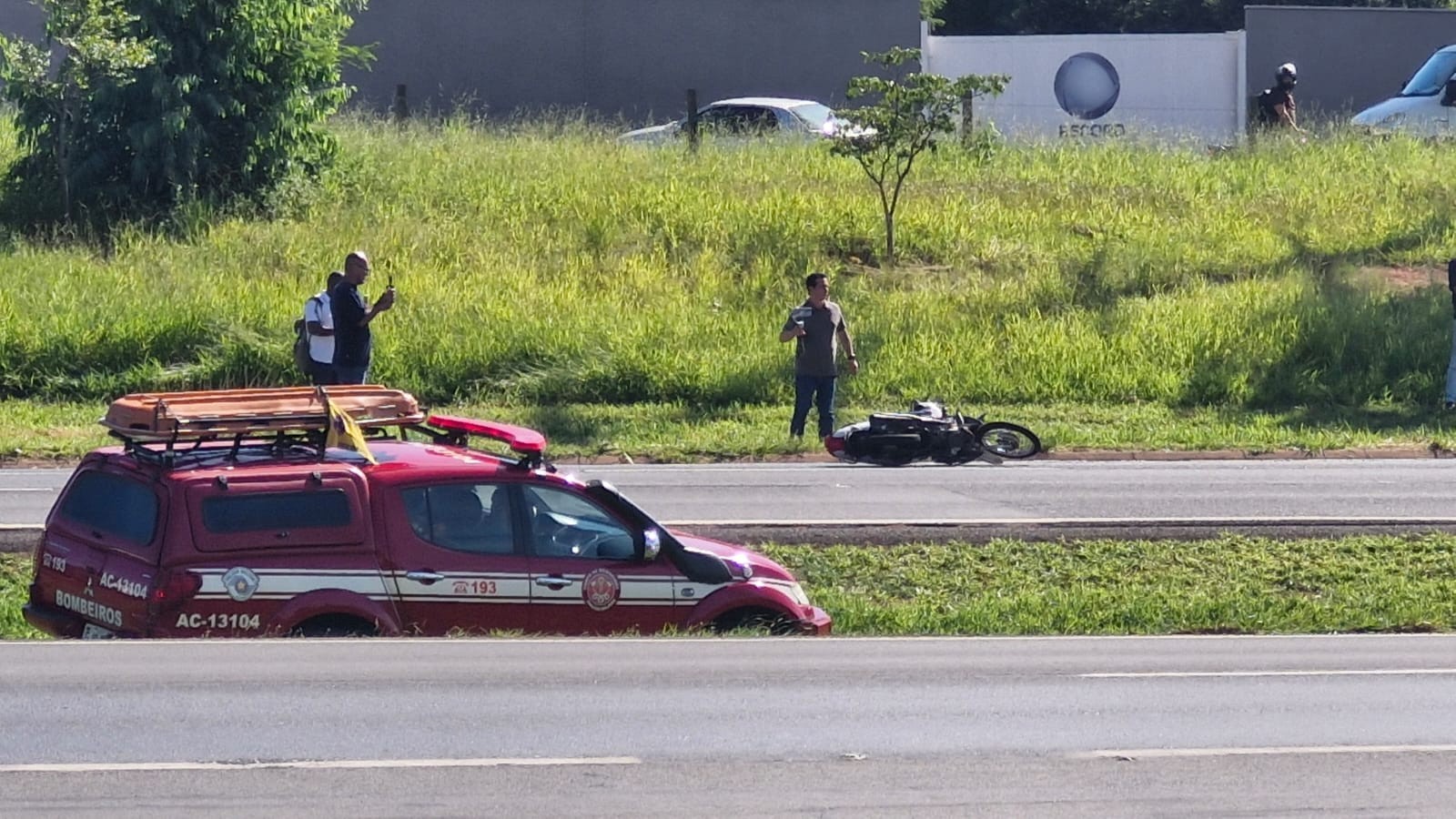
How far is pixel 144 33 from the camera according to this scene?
2625 centimetres

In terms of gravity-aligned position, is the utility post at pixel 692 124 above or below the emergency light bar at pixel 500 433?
above

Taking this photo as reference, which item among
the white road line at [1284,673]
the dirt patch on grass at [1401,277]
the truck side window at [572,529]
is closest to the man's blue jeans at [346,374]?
the truck side window at [572,529]

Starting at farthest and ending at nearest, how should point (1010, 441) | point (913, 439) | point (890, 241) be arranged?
point (890, 241), point (1010, 441), point (913, 439)

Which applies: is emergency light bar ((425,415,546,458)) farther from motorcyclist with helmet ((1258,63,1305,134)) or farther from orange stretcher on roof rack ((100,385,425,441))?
motorcyclist with helmet ((1258,63,1305,134))

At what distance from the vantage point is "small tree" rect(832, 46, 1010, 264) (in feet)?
79.6

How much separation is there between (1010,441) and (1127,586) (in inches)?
209

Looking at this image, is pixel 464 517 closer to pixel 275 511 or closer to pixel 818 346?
pixel 275 511

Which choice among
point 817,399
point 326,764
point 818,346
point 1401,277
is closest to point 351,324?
point 818,346

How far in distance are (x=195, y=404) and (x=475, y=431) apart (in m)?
1.74

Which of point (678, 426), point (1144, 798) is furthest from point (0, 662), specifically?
point (678, 426)

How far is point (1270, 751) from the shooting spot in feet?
26.3

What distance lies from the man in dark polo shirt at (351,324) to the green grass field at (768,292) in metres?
2.92

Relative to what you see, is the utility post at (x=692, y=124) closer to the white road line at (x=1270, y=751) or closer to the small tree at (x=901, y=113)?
the small tree at (x=901, y=113)

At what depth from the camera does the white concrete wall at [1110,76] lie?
124 feet
